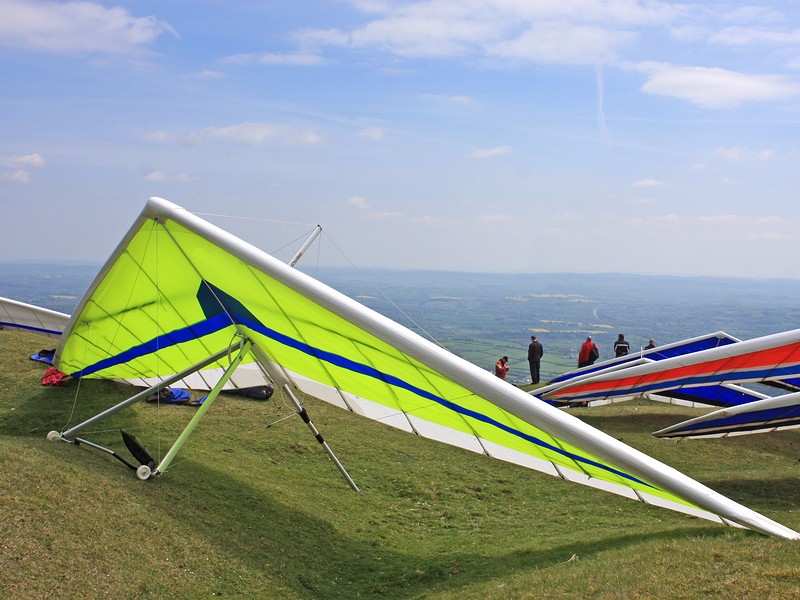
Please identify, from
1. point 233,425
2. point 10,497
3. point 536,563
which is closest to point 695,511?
point 536,563

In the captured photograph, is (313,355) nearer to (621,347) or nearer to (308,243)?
(308,243)

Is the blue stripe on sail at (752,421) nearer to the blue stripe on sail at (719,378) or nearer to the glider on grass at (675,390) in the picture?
the blue stripe on sail at (719,378)

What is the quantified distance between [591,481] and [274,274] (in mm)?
4076

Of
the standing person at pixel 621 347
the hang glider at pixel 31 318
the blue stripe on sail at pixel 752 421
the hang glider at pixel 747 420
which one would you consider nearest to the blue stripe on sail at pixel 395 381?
the hang glider at pixel 747 420

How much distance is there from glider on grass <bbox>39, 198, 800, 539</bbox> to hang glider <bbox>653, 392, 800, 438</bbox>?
3.47 metres

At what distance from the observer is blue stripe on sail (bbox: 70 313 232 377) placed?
9078 mm

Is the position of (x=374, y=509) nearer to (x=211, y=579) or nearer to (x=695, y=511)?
(x=211, y=579)

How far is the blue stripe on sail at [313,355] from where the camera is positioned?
6379 mm

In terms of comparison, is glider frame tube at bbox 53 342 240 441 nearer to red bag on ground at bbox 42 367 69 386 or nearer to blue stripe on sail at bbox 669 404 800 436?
red bag on ground at bbox 42 367 69 386

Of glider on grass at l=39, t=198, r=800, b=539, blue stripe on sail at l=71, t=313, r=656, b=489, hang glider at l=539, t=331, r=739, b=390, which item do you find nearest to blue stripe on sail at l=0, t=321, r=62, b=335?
blue stripe on sail at l=71, t=313, r=656, b=489

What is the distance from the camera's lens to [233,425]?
39.0 ft

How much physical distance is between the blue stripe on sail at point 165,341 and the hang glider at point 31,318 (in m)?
7.37

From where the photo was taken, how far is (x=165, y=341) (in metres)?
10.4

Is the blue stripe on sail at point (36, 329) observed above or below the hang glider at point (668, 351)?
below
